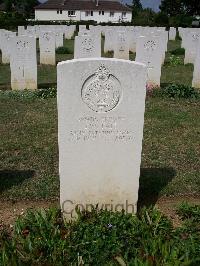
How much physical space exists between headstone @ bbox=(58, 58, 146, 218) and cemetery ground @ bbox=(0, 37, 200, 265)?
0.35m

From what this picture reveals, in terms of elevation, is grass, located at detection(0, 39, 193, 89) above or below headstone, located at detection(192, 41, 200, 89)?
below

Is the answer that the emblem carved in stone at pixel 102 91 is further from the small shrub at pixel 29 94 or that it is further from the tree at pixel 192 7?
the tree at pixel 192 7

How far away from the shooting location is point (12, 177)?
20.4 feet

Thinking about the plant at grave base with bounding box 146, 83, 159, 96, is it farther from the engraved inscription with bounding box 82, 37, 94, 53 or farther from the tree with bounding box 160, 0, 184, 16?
the tree with bounding box 160, 0, 184, 16

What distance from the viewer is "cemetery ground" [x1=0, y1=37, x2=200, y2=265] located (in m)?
4.25

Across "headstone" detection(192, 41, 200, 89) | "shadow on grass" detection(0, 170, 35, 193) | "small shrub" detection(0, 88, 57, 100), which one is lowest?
"shadow on grass" detection(0, 170, 35, 193)

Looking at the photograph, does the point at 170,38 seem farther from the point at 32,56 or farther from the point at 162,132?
the point at 162,132

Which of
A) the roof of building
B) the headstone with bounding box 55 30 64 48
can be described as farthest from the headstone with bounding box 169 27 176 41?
the roof of building

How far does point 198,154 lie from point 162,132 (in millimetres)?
→ 1266

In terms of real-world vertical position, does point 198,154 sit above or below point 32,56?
below

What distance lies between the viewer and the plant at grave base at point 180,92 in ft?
36.2

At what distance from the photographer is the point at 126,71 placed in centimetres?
433

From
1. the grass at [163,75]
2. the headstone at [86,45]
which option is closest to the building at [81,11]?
the grass at [163,75]

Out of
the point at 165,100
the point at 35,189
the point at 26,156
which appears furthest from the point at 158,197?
the point at 165,100
